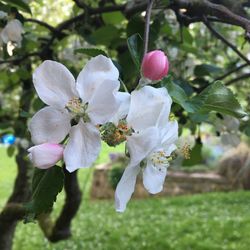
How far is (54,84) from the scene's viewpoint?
22.9 inches

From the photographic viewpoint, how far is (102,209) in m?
5.92

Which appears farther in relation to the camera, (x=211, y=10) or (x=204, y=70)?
(x=204, y=70)

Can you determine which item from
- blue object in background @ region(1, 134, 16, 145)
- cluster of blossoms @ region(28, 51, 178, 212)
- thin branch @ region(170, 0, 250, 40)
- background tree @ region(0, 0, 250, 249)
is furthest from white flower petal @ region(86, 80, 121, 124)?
blue object in background @ region(1, 134, 16, 145)

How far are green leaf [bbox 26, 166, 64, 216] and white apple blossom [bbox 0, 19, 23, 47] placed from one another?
0.51 metres

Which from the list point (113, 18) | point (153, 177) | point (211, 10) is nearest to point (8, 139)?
point (113, 18)

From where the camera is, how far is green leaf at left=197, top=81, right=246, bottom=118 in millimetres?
638

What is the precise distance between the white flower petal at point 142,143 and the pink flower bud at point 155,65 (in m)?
0.06

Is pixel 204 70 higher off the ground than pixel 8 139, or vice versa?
pixel 204 70

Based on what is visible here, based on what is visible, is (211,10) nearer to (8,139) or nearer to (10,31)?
(10,31)

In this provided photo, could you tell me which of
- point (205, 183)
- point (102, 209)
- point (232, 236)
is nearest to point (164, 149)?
point (232, 236)

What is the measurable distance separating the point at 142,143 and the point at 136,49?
0.16 metres

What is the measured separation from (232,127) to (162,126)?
0.80 m

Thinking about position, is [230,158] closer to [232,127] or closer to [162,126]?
[232,127]

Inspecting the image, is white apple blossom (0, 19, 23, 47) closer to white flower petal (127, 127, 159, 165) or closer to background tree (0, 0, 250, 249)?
background tree (0, 0, 250, 249)
